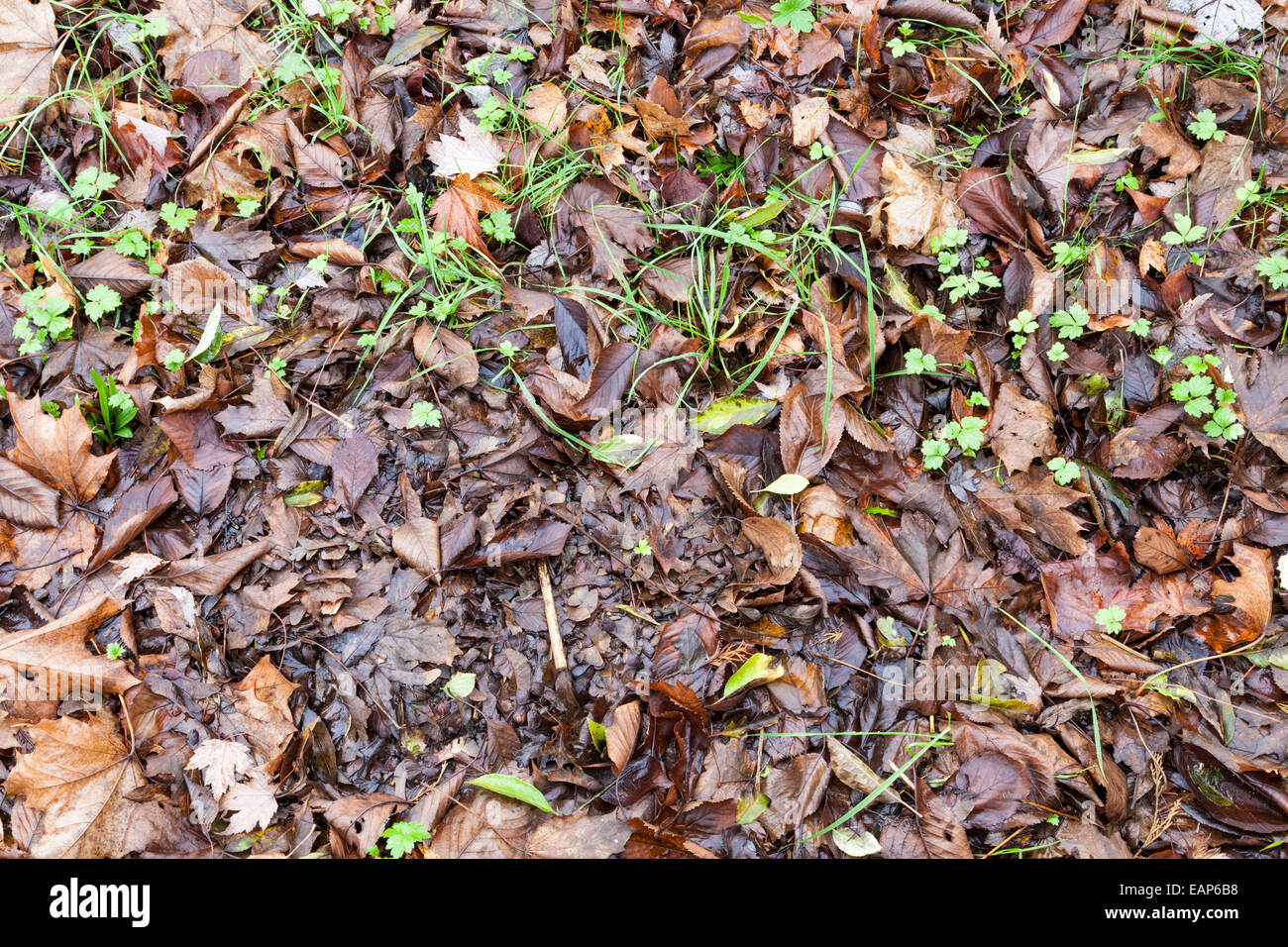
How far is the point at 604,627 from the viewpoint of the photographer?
84.9 inches

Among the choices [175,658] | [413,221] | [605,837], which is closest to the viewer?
[605,837]

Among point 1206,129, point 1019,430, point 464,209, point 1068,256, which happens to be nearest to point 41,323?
point 464,209

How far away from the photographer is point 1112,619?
214 centimetres

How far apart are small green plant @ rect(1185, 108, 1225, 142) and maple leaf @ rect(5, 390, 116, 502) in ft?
12.9

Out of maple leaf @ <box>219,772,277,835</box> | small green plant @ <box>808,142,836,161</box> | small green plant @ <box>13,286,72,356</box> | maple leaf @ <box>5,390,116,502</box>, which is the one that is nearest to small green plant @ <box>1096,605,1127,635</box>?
small green plant @ <box>808,142,836,161</box>

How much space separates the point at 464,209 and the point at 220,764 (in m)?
1.90

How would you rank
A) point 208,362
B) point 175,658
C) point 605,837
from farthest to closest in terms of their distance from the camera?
point 208,362 → point 175,658 → point 605,837

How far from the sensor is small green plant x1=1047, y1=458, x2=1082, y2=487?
2256mm

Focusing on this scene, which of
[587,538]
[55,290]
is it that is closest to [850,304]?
[587,538]

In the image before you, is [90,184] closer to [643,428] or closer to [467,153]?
[467,153]

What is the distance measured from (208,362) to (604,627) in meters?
1.59

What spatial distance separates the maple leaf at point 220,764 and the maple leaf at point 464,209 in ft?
5.72

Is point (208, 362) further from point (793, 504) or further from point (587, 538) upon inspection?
point (793, 504)

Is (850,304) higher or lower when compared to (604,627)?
higher
